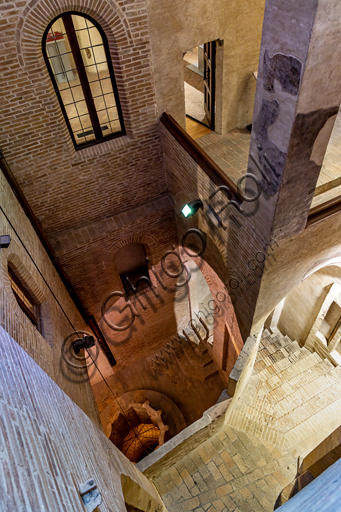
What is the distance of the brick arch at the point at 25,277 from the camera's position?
454 centimetres

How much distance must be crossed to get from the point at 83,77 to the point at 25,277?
3334 mm

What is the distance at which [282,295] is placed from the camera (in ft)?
19.9

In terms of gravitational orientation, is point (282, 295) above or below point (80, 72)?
below

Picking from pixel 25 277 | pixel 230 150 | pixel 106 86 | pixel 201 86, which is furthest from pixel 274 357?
pixel 201 86

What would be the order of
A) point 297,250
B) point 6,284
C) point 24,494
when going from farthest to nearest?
point 297,250
point 6,284
point 24,494

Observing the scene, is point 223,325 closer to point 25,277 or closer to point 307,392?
point 307,392

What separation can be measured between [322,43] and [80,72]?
4.03 m

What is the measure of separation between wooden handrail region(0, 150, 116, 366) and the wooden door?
414cm

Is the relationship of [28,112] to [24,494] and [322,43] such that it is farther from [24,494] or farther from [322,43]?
[24,494]

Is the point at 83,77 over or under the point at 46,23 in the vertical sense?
over

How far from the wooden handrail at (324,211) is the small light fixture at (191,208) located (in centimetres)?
185

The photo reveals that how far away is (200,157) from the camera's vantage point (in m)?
5.51

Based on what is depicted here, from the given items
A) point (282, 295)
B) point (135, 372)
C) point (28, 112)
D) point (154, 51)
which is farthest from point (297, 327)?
point (28, 112)

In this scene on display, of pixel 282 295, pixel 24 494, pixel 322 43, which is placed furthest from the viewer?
pixel 282 295
